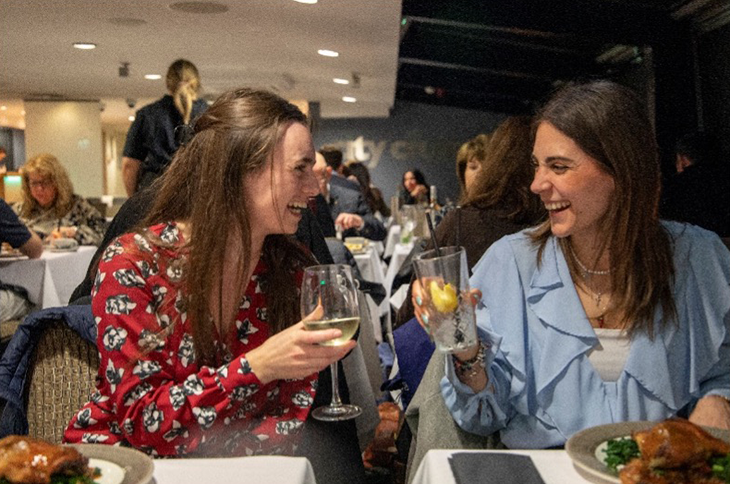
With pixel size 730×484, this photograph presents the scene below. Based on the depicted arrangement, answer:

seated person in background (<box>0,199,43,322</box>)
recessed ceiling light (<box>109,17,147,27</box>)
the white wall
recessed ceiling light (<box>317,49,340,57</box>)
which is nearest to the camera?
seated person in background (<box>0,199,43,322</box>)

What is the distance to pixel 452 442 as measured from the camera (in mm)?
1930

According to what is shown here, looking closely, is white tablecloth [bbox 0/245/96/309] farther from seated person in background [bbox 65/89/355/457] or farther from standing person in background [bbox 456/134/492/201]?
seated person in background [bbox 65/89/355/457]

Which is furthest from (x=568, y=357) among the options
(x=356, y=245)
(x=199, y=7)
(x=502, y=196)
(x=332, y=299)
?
(x=199, y=7)

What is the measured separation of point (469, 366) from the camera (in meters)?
1.82

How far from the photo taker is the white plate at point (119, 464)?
1.32 m

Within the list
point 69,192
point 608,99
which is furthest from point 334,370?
point 69,192

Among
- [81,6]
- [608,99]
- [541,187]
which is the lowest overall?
[541,187]

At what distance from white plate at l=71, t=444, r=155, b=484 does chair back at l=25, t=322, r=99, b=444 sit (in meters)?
0.61

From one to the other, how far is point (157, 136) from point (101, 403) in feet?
12.7

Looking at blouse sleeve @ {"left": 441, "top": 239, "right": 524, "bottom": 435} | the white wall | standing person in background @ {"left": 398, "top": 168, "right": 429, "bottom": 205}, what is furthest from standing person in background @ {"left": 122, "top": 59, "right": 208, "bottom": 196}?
the white wall

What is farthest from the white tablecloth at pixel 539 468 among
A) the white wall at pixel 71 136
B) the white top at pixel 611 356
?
the white wall at pixel 71 136

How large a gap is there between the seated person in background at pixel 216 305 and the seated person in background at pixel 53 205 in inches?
197

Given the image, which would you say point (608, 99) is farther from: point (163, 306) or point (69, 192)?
point (69, 192)

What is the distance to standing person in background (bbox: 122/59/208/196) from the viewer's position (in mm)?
5285
